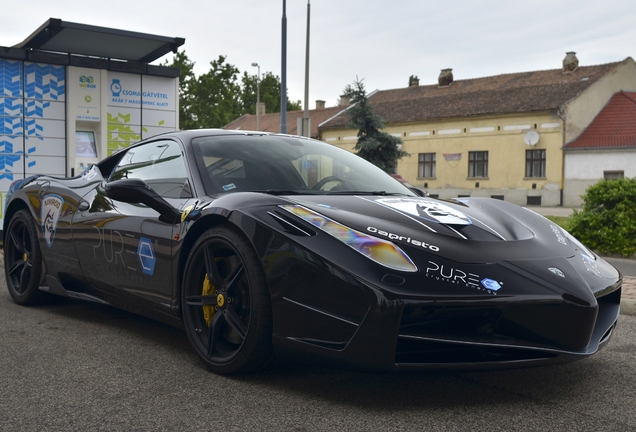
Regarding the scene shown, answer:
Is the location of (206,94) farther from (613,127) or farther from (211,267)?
(211,267)

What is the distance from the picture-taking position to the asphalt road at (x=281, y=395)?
283cm

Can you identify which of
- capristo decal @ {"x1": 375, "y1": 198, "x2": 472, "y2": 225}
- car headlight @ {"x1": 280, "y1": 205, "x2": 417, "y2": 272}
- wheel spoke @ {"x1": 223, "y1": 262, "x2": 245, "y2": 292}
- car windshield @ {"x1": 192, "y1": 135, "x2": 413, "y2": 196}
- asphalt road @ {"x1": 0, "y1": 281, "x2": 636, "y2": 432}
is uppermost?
car windshield @ {"x1": 192, "y1": 135, "x2": 413, "y2": 196}

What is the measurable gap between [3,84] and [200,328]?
8098 millimetres

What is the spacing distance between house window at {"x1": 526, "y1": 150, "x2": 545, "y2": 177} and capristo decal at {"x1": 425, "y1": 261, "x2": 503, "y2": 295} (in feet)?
115

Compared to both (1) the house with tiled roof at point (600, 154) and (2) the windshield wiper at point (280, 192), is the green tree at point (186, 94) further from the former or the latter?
(2) the windshield wiper at point (280, 192)

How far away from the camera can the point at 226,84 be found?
64.1 meters

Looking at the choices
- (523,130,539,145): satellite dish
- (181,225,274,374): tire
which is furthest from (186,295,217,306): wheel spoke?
(523,130,539,145): satellite dish

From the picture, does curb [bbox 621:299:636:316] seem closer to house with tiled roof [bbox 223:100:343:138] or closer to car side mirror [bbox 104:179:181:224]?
car side mirror [bbox 104:179:181:224]

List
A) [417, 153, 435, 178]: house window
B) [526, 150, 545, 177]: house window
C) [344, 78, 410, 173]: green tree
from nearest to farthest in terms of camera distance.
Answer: [344, 78, 410, 173]: green tree, [526, 150, 545, 177]: house window, [417, 153, 435, 178]: house window

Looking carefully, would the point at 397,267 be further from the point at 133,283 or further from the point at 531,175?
the point at 531,175

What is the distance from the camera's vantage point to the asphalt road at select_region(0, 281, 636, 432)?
2.83 meters

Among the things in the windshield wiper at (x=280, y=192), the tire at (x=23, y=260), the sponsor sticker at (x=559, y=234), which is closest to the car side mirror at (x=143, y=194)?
the windshield wiper at (x=280, y=192)

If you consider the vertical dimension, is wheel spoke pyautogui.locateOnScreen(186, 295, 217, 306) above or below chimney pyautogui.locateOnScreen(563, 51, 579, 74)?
below

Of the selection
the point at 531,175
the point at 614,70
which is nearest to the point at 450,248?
the point at 531,175
